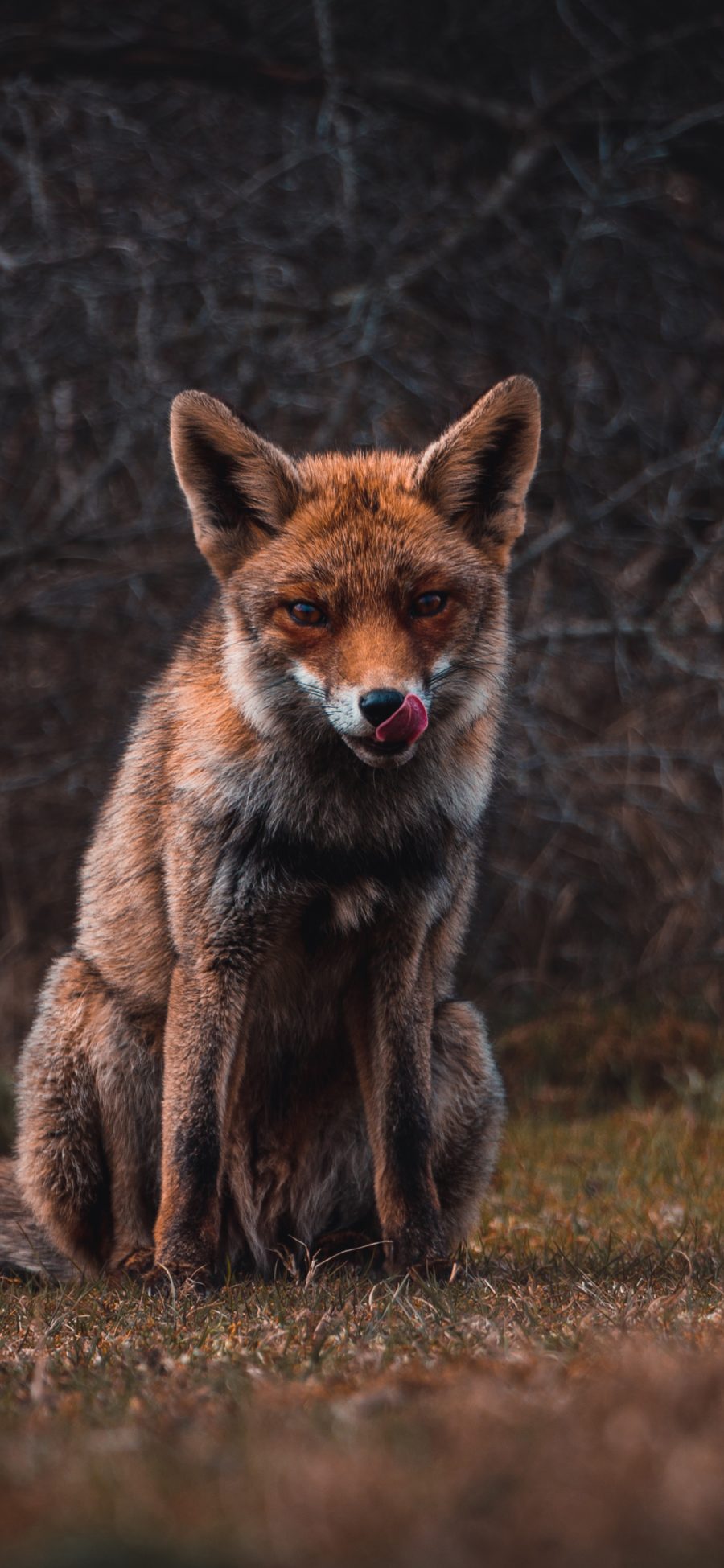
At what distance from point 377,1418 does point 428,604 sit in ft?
7.83

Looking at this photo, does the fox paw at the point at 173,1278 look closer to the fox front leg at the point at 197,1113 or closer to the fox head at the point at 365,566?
the fox front leg at the point at 197,1113

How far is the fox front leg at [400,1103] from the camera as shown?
4273 millimetres

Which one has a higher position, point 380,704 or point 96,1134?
point 380,704

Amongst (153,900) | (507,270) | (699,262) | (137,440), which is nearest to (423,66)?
(507,270)

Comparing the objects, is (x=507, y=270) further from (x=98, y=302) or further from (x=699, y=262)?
→ (x=98, y=302)

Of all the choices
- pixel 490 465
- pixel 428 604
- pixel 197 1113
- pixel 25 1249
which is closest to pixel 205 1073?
pixel 197 1113

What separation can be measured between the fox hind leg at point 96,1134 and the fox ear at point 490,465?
1.87 meters

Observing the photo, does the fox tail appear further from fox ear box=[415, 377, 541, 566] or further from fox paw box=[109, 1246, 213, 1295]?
fox ear box=[415, 377, 541, 566]

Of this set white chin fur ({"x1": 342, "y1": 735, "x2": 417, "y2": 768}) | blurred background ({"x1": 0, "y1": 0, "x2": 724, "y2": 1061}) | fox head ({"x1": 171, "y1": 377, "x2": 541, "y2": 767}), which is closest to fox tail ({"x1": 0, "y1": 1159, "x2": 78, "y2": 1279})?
fox head ({"x1": 171, "y1": 377, "x2": 541, "y2": 767})

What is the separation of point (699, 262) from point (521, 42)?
1.77m

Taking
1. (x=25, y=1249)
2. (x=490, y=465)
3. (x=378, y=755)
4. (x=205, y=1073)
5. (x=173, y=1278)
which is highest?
(x=490, y=465)

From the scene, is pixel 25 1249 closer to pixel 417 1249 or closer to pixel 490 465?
pixel 417 1249

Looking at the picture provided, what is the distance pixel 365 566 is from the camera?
3.96 metres

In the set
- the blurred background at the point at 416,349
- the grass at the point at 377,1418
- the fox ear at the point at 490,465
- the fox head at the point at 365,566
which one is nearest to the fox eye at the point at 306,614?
the fox head at the point at 365,566
